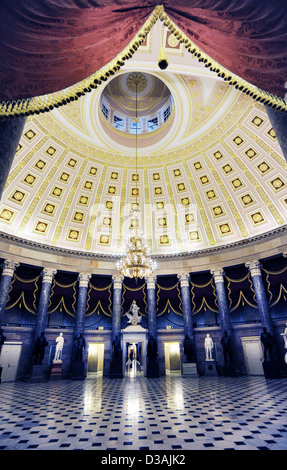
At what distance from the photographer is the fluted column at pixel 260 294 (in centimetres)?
1395

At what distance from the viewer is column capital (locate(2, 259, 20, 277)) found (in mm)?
14169

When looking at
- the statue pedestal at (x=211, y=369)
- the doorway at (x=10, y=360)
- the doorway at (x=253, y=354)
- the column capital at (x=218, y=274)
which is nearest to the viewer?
the doorway at (x=10, y=360)

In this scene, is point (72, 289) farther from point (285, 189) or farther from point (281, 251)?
point (285, 189)

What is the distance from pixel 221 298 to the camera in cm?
1567

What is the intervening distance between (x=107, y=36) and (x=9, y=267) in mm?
13979

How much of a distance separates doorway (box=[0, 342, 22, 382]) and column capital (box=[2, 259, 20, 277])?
3980 millimetres

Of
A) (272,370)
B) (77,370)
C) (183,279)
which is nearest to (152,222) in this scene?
(183,279)

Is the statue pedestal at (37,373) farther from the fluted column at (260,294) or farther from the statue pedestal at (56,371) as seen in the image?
the fluted column at (260,294)

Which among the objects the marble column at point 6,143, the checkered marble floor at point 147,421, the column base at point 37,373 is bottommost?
the checkered marble floor at point 147,421

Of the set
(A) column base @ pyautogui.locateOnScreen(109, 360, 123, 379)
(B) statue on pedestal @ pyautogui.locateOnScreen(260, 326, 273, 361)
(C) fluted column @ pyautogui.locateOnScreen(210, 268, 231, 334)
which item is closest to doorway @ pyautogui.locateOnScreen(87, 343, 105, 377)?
(A) column base @ pyautogui.locateOnScreen(109, 360, 123, 379)

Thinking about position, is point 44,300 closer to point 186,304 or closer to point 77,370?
point 77,370

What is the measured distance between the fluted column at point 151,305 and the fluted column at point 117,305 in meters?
1.90

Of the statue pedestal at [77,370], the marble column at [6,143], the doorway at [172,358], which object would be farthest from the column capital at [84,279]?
the marble column at [6,143]

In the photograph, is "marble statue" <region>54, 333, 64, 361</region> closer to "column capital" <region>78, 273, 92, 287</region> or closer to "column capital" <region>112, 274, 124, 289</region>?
"column capital" <region>78, 273, 92, 287</region>
